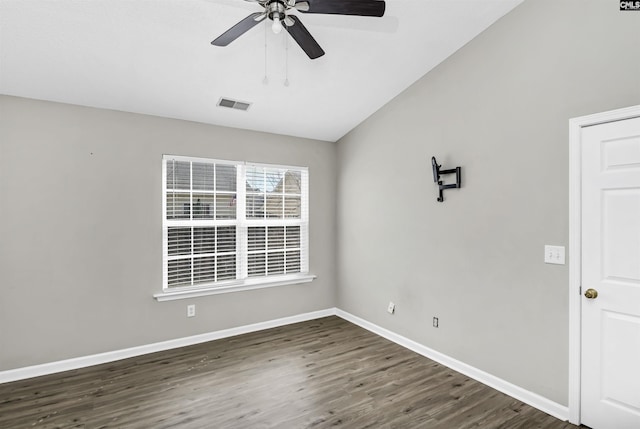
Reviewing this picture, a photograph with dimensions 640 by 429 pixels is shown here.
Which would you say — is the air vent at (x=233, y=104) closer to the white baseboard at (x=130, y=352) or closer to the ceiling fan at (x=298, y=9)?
the ceiling fan at (x=298, y=9)

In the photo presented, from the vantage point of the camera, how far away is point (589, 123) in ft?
7.39

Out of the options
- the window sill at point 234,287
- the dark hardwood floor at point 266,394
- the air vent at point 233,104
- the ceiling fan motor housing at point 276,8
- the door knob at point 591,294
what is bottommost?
the dark hardwood floor at point 266,394

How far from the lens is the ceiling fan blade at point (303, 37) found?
201 cm

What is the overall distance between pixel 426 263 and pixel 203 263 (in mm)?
2483

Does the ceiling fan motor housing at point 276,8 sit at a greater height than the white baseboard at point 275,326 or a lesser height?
greater

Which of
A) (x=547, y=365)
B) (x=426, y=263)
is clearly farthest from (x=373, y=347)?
(x=547, y=365)

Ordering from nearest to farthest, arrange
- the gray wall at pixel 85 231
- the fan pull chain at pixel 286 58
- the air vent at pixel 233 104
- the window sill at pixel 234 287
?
the fan pull chain at pixel 286 58 → the gray wall at pixel 85 231 → the air vent at pixel 233 104 → the window sill at pixel 234 287

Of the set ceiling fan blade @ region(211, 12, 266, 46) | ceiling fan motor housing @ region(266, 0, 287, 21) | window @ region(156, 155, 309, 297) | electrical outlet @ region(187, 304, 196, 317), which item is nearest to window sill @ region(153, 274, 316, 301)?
window @ region(156, 155, 309, 297)

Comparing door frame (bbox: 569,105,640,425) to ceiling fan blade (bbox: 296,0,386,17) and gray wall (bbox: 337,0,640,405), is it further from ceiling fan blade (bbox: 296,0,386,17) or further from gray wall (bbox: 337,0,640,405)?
ceiling fan blade (bbox: 296,0,386,17)

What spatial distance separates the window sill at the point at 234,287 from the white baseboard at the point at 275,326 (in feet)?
1.54

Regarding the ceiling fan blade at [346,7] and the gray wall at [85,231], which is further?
the gray wall at [85,231]

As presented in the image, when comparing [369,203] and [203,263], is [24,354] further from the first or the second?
[369,203]

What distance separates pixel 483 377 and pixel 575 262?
1.27 meters

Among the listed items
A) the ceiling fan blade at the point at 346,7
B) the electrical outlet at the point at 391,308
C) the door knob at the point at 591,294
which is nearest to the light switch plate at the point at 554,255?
the door knob at the point at 591,294
